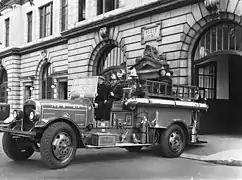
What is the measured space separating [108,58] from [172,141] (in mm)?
12667

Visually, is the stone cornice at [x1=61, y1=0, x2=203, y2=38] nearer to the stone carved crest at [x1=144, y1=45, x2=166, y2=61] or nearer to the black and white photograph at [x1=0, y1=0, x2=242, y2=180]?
the black and white photograph at [x1=0, y1=0, x2=242, y2=180]

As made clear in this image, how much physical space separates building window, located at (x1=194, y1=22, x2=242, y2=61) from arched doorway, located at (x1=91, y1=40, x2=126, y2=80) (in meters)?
5.50

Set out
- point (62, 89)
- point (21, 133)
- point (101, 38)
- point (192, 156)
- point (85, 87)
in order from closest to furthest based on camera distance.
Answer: point (21, 133) → point (85, 87) → point (192, 156) → point (101, 38) → point (62, 89)

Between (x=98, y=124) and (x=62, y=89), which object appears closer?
(x=98, y=124)

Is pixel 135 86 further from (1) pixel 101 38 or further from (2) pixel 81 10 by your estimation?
(2) pixel 81 10

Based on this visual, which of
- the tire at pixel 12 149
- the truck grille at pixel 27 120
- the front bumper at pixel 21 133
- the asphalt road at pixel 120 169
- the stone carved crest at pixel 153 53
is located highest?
the stone carved crest at pixel 153 53

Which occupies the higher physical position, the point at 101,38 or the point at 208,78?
the point at 101,38

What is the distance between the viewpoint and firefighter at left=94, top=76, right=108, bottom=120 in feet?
32.2

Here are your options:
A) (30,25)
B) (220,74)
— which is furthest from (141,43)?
(30,25)

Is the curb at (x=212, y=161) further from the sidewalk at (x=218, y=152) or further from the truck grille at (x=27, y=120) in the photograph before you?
the truck grille at (x=27, y=120)

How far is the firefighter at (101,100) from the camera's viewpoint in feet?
32.2

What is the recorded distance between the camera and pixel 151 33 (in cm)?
1838

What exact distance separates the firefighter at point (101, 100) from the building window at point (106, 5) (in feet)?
41.9

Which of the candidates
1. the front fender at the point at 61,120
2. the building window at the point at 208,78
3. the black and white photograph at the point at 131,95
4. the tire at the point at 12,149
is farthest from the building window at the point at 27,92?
the front fender at the point at 61,120
